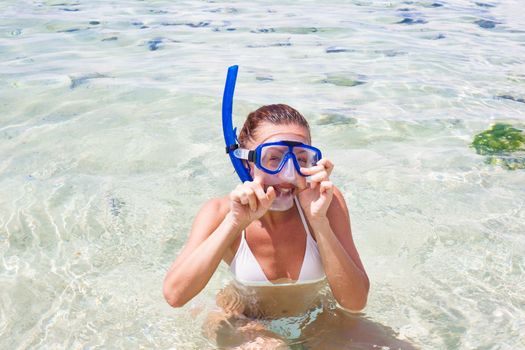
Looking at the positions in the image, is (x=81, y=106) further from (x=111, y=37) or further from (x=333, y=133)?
(x=111, y=37)

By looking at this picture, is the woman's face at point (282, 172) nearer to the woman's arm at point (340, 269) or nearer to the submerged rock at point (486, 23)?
the woman's arm at point (340, 269)

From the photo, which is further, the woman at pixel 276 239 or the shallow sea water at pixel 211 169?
the shallow sea water at pixel 211 169

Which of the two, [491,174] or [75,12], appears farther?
[75,12]

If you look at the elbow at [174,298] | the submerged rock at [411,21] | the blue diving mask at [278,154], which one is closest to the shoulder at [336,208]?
the blue diving mask at [278,154]

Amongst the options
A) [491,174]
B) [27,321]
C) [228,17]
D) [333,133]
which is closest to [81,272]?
[27,321]

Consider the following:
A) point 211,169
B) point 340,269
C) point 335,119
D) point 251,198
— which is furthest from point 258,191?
point 335,119

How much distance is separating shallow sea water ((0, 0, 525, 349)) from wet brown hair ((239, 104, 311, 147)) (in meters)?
1.03

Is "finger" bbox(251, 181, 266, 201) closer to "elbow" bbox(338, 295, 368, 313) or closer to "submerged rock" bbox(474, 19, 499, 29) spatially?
"elbow" bbox(338, 295, 368, 313)

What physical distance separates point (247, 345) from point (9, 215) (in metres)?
2.26

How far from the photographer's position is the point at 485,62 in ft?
27.0

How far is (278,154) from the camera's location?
2.68m

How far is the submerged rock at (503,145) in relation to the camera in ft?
16.6

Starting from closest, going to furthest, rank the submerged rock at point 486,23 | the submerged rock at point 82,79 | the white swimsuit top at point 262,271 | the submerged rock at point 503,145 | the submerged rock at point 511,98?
the white swimsuit top at point 262,271, the submerged rock at point 503,145, the submerged rock at point 511,98, the submerged rock at point 82,79, the submerged rock at point 486,23

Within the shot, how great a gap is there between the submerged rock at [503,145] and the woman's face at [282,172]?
287 centimetres
